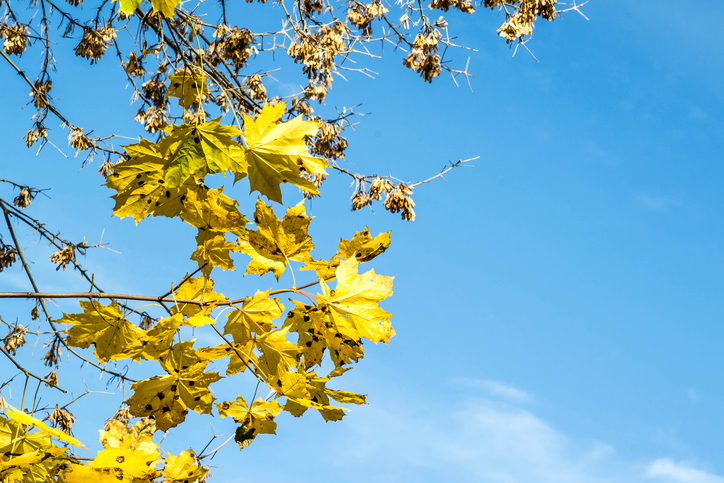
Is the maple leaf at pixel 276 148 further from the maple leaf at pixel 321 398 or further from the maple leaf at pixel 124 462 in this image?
the maple leaf at pixel 124 462

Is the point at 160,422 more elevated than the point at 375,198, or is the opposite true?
the point at 375,198

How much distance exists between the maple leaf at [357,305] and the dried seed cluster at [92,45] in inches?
151

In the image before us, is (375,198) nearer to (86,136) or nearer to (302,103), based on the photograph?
(302,103)

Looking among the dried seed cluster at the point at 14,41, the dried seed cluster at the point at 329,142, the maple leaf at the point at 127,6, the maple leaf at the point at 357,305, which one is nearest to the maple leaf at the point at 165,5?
the maple leaf at the point at 127,6

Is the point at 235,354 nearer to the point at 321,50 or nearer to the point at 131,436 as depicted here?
the point at 131,436

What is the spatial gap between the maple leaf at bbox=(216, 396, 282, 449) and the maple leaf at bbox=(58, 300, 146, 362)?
283mm

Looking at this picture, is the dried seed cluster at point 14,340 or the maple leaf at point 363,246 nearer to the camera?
the maple leaf at point 363,246

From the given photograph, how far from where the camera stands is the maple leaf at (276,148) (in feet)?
4.54

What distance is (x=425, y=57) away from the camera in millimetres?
4418

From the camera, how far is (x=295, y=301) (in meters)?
1.32

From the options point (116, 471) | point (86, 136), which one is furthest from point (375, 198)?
point (116, 471)

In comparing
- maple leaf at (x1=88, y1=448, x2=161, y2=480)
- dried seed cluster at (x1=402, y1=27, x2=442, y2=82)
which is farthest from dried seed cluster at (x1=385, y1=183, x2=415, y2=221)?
maple leaf at (x1=88, y1=448, x2=161, y2=480)

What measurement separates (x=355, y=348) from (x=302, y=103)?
3.31 meters

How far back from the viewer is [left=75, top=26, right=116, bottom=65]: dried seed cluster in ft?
13.8
